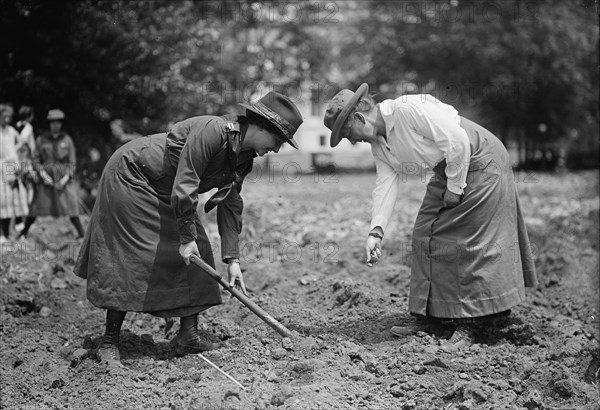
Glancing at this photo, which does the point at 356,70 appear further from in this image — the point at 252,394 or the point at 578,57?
the point at 252,394

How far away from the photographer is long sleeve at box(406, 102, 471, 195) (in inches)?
184

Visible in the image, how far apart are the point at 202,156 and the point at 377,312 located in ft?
6.67

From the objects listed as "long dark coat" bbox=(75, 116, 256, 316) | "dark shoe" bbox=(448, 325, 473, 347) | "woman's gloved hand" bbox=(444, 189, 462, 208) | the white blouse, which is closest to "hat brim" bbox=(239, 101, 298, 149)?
"long dark coat" bbox=(75, 116, 256, 316)

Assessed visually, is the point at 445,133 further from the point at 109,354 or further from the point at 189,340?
the point at 109,354

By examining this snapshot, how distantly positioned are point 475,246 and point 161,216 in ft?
6.85

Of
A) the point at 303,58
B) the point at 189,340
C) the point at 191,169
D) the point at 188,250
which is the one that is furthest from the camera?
the point at 303,58

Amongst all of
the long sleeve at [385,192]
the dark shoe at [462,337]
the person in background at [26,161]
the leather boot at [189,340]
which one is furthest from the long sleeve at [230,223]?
the person in background at [26,161]

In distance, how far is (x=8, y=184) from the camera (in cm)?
910

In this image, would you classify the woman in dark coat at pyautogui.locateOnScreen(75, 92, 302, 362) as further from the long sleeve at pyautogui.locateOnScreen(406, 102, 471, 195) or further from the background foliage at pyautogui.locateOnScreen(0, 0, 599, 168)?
the background foliage at pyautogui.locateOnScreen(0, 0, 599, 168)

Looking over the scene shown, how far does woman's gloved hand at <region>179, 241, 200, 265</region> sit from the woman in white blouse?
3.73ft

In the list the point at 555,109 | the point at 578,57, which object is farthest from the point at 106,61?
the point at 555,109

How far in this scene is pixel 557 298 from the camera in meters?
6.48

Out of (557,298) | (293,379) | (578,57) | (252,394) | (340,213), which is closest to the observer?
(252,394)

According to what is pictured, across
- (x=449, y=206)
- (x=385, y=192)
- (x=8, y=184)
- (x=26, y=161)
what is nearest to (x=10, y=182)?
(x=8, y=184)
